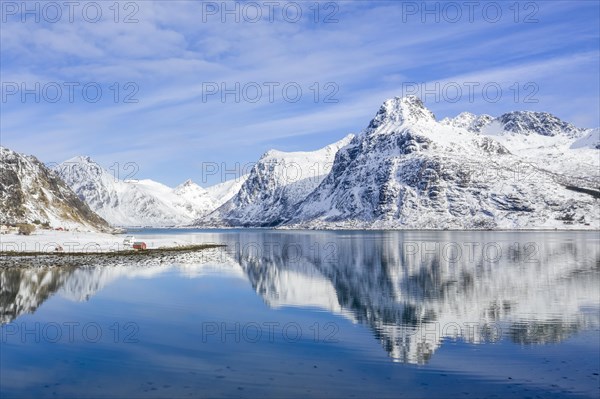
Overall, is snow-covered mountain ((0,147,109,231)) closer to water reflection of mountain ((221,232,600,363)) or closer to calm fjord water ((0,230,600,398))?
water reflection of mountain ((221,232,600,363))

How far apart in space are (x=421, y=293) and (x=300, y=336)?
2226 centimetres

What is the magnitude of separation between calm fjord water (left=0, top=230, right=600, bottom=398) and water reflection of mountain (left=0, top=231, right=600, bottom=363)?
201 mm

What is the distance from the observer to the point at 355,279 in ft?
218

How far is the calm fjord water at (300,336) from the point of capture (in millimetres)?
24312

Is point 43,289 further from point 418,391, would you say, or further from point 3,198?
point 3,198

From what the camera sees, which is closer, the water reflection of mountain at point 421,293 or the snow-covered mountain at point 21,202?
the water reflection of mountain at point 421,293

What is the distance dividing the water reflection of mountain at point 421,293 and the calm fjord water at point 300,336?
20 centimetres

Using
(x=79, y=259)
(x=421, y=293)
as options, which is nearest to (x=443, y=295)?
(x=421, y=293)

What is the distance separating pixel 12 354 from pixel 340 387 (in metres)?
18.2

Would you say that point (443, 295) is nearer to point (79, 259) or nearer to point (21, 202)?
point (79, 259)

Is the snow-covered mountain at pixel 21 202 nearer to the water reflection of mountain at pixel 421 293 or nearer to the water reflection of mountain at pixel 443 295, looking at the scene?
the water reflection of mountain at pixel 421 293

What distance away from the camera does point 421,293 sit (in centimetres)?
5356

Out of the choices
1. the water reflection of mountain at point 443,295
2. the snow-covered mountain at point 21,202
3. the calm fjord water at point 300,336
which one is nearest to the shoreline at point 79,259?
the calm fjord water at point 300,336

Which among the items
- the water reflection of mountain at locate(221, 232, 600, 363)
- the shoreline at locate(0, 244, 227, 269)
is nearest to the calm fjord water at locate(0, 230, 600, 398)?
the water reflection of mountain at locate(221, 232, 600, 363)
